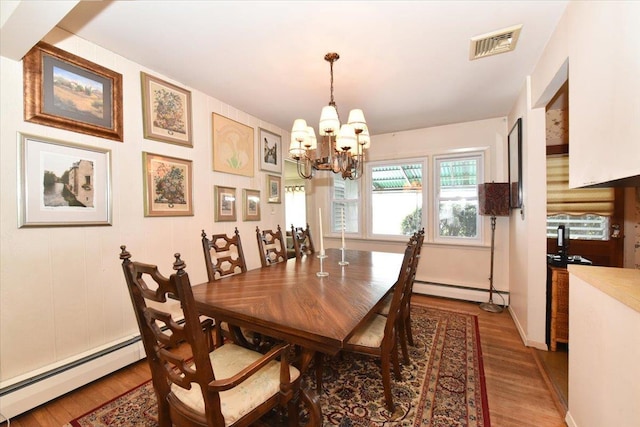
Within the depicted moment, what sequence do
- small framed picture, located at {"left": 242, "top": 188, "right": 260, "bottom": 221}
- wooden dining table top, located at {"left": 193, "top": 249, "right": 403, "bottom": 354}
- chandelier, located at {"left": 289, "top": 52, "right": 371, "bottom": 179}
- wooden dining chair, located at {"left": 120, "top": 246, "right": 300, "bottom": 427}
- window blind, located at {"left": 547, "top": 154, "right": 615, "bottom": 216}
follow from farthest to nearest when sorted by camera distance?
small framed picture, located at {"left": 242, "top": 188, "right": 260, "bottom": 221} < window blind, located at {"left": 547, "top": 154, "right": 615, "bottom": 216} < chandelier, located at {"left": 289, "top": 52, "right": 371, "bottom": 179} < wooden dining table top, located at {"left": 193, "top": 249, "right": 403, "bottom": 354} < wooden dining chair, located at {"left": 120, "top": 246, "right": 300, "bottom": 427}

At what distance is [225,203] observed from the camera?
10.1 feet

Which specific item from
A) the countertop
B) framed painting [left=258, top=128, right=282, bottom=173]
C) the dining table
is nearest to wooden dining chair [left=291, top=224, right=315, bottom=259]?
the dining table

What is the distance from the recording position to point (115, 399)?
1764 mm

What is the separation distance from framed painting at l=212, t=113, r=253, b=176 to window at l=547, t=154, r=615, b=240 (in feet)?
11.5

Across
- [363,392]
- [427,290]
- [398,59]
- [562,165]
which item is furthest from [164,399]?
[562,165]

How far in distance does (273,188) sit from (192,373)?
303 cm

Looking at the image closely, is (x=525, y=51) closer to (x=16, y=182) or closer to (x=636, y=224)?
(x=636, y=224)

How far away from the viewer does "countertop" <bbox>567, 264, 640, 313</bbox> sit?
0.97 meters

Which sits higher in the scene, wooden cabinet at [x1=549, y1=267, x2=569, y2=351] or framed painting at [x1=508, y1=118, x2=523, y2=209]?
framed painting at [x1=508, y1=118, x2=523, y2=209]

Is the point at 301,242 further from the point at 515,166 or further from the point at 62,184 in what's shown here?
the point at 515,166

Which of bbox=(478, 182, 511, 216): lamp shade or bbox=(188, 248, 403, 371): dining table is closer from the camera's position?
bbox=(188, 248, 403, 371): dining table

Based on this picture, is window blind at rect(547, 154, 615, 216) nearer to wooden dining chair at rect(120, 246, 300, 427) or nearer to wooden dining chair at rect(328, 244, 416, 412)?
wooden dining chair at rect(328, 244, 416, 412)

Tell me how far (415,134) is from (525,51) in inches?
78.4

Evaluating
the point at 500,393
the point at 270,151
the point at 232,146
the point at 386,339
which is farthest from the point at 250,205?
the point at 500,393
